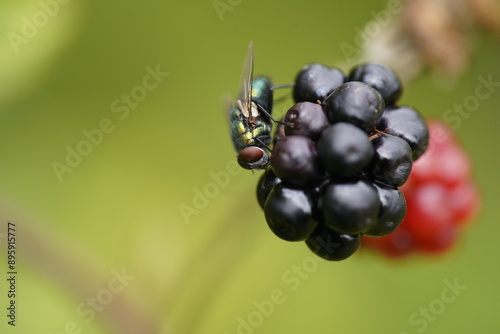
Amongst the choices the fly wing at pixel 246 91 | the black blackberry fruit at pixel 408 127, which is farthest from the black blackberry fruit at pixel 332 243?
the fly wing at pixel 246 91

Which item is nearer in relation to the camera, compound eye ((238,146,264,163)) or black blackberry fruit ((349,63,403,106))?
compound eye ((238,146,264,163))

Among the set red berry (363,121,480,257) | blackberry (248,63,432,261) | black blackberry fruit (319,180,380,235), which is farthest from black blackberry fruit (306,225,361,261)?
red berry (363,121,480,257)

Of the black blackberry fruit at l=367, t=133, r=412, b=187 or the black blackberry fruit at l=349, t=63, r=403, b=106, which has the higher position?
the black blackberry fruit at l=349, t=63, r=403, b=106

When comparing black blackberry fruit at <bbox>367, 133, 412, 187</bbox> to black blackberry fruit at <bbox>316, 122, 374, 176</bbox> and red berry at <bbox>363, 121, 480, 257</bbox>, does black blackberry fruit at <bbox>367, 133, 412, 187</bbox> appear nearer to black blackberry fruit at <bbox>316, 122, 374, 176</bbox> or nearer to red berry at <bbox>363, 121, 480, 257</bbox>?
black blackberry fruit at <bbox>316, 122, 374, 176</bbox>

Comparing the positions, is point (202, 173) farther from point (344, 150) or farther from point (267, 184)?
point (344, 150)

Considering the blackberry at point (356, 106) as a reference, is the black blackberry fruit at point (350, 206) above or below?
below

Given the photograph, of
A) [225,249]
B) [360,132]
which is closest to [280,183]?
[360,132]

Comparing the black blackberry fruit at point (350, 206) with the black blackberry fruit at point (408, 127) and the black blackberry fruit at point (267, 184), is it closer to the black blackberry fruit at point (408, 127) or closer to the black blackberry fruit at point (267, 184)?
the black blackberry fruit at point (267, 184)
